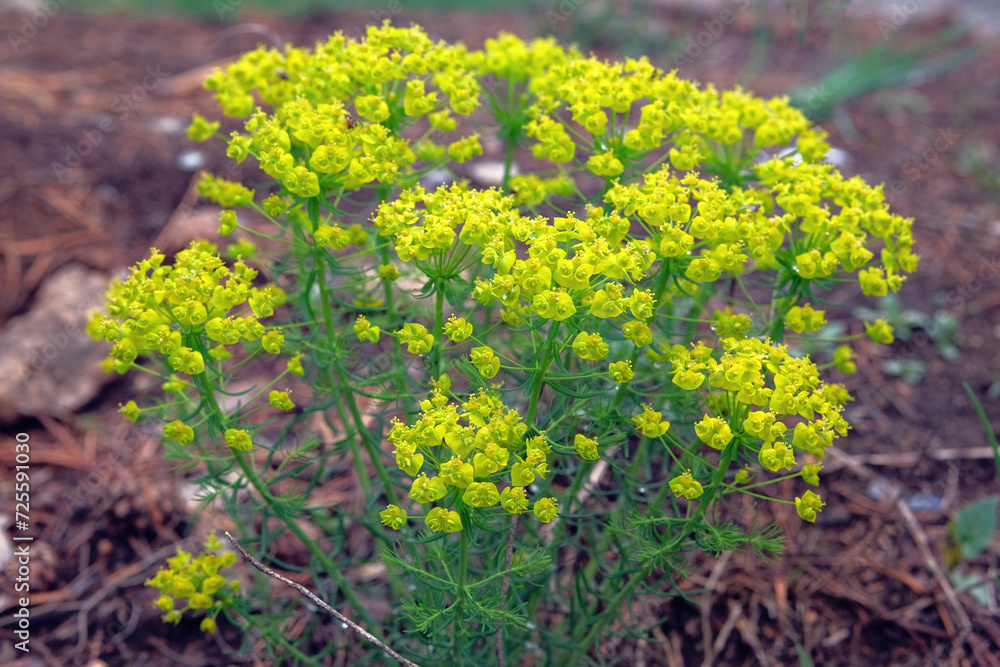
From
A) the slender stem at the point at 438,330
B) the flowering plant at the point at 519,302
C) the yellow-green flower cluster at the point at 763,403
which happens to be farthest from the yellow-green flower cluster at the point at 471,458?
the yellow-green flower cluster at the point at 763,403

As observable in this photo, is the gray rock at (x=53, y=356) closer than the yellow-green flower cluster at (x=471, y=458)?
No

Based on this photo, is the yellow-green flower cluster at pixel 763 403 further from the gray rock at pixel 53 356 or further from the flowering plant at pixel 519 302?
the gray rock at pixel 53 356

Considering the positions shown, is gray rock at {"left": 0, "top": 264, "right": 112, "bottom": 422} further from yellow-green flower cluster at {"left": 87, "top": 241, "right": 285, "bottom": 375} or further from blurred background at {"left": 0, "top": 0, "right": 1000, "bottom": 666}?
yellow-green flower cluster at {"left": 87, "top": 241, "right": 285, "bottom": 375}

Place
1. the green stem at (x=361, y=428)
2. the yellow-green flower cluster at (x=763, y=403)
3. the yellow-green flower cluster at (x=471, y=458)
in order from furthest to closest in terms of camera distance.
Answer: the green stem at (x=361, y=428)
the yellow-green flower cluster at (x=763, y=403)
the yellow-green flower cluster at (x=471, y=458)

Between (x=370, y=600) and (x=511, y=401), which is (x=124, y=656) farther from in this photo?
(x=511, y=401)

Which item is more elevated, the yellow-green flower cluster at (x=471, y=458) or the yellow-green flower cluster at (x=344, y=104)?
the yellow-green flower cluster at (x=344, y=104)

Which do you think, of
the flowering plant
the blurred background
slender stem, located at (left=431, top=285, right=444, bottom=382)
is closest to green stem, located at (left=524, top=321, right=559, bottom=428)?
the flowering plant
